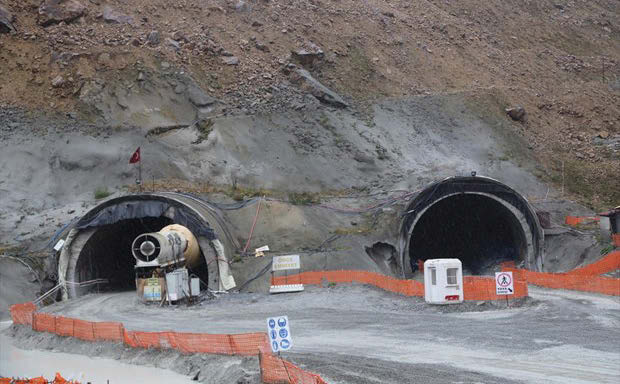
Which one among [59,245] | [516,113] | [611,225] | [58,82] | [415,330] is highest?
[58,82]

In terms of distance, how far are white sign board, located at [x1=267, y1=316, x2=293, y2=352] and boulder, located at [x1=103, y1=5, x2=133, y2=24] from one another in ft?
157

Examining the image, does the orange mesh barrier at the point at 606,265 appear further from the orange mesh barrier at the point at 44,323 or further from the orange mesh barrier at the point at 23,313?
the orange mesh barrier at the point at 23,313

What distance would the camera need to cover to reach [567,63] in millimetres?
78250

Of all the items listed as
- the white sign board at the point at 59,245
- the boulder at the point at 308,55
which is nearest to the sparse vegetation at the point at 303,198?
the white sign board at the point at 59,245

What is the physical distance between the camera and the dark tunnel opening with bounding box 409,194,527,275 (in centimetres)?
5219

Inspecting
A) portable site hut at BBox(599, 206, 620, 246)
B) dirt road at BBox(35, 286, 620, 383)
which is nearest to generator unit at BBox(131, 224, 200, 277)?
dirt road at BBox(35, 286, 620, 383)

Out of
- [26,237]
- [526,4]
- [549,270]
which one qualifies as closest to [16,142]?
[26,237]

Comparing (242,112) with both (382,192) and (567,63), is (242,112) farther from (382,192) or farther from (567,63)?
(567,63)

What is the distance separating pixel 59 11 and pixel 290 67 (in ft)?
57.3

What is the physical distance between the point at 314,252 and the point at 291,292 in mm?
4896

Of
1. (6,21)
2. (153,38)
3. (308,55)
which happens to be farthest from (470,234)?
(6,21)

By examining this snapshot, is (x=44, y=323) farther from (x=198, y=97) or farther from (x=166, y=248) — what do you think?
(x=198, y=97)

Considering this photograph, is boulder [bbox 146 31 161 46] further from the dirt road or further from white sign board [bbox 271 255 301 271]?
white sign board [bbox 271 255 301 271]

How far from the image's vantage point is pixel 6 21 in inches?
2328
